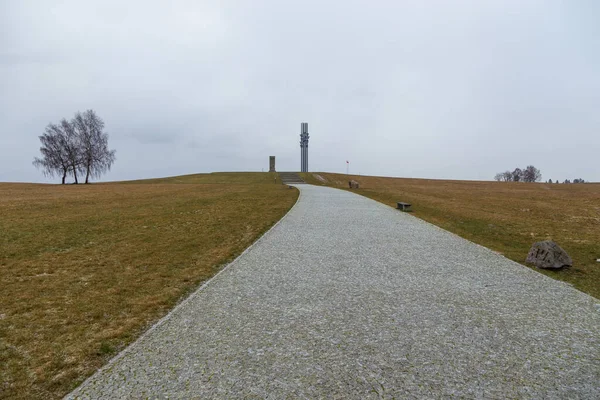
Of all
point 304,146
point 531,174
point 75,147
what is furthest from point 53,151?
point 531,174

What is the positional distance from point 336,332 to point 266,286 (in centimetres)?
223

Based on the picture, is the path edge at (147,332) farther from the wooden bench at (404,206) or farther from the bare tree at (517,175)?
the bare tree at (517,175)

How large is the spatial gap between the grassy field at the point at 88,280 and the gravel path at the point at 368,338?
538mm

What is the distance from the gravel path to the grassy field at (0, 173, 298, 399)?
54cm

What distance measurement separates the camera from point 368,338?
13.7ft

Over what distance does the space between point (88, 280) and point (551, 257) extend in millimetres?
11018

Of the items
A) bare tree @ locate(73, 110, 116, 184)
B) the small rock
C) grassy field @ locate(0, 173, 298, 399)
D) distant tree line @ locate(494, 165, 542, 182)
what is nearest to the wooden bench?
grassy field @ locate(0, 173, 298, 399)

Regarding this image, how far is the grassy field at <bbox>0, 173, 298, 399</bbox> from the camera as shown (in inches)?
148

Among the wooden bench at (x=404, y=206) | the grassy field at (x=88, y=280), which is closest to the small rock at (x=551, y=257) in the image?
the grassy field at (x=88, y=280)

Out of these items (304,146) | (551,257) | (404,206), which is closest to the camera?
(551,257)

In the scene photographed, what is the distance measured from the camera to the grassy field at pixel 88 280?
3752mm

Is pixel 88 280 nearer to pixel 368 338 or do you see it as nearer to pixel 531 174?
pixel 368 338

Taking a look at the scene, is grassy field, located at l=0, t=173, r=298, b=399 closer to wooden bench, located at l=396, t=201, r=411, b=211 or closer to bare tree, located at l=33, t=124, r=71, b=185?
wooden bench, located at l=396, t=201, r=411, b=211

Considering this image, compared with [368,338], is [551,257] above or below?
above
